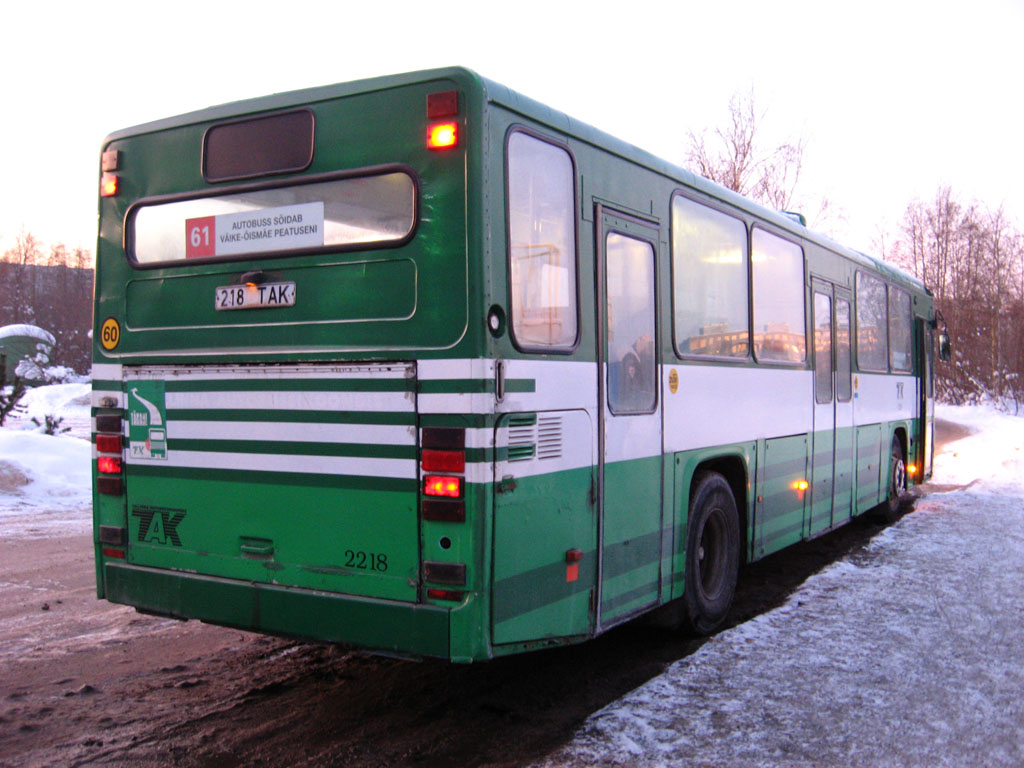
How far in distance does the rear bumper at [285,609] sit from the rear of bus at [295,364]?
1 centimetres

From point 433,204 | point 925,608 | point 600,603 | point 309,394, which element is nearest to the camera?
point 433,204

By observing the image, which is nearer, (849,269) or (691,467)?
(691,467)

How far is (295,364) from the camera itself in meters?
4.34

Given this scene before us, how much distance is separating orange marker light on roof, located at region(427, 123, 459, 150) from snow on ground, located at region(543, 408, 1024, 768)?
2.85 meters

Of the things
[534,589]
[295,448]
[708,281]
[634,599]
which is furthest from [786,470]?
[295,448]

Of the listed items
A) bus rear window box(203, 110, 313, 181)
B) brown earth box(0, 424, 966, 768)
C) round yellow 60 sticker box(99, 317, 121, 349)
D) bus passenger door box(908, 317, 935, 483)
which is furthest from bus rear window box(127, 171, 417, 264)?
bus passenger door box(908, 317, 935, 483)

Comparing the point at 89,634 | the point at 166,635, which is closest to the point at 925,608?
the point at 166,635

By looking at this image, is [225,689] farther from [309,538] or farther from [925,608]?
[925,608]

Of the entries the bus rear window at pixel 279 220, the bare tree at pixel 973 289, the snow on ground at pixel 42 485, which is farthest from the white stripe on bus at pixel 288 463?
the bare tree at pixel 973 289

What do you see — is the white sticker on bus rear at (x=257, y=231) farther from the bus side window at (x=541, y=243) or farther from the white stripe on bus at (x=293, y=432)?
Answer: the bus side window at (x=541, y=243)

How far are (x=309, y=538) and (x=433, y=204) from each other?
5.72 ft

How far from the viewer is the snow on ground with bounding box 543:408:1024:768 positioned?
413cm

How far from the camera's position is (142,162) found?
16.2ft

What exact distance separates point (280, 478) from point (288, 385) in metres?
0.47
